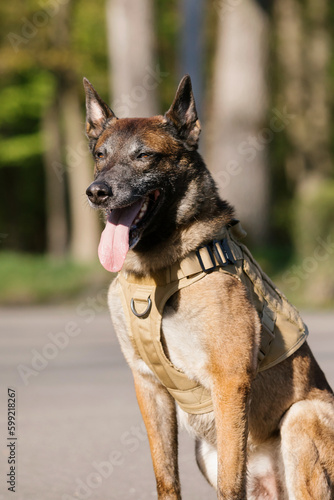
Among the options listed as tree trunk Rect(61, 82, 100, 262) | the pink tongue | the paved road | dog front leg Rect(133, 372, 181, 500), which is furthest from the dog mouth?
tree trunk Rect(61, 82, 100, 262)

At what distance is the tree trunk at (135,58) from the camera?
14844mm

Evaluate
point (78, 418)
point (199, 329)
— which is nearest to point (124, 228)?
point (199, 329)

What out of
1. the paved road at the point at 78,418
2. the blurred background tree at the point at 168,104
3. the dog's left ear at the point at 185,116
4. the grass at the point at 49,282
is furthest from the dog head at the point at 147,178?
the grass at the point at 49,282

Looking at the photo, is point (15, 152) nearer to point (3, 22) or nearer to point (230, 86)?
point (3, 22)

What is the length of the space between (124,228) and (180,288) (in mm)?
391

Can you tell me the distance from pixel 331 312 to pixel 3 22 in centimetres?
1780

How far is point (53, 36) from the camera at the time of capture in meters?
25.1

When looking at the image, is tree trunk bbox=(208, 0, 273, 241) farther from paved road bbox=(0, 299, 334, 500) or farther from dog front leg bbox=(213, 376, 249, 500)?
dog front leg bbox=(213, 376, 249, 500)

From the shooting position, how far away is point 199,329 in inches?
149

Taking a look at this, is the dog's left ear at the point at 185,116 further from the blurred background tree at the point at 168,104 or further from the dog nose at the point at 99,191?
the blurred background tree at the point at 168,104

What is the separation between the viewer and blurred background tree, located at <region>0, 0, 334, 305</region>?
579 inches

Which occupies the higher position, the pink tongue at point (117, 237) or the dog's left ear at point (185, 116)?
the dog's left ear at point (185, 116)

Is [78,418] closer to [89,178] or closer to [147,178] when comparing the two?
[147,178]

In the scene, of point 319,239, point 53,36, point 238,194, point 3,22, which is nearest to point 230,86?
point 238,194
